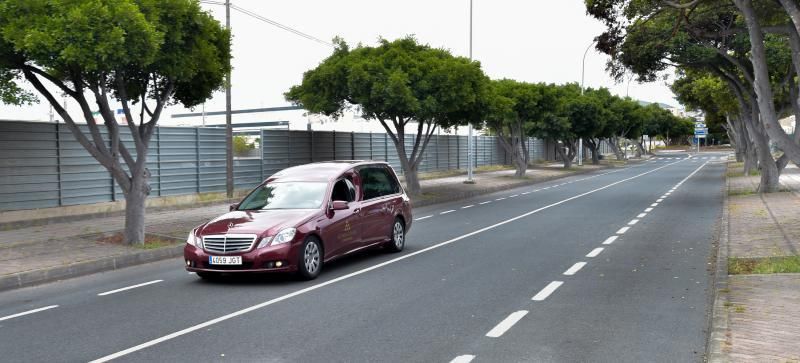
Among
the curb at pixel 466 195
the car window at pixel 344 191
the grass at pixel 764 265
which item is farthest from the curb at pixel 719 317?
the curb at pixel 466 195

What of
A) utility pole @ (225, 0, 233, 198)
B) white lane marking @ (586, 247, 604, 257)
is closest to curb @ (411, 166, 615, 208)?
utility pole @ (225, 0, 233, 198)

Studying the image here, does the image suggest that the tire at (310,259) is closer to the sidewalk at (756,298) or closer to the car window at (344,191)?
the car window at (344,191)

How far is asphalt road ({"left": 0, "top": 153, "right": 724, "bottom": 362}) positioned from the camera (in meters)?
5.88

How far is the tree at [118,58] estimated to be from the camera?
10367mm

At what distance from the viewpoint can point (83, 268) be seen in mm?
10477

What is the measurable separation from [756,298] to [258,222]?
19.9 ft

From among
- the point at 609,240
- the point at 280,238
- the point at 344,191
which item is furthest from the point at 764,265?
the point at 280,238

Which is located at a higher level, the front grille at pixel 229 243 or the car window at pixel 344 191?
the car window at pixel 344 191

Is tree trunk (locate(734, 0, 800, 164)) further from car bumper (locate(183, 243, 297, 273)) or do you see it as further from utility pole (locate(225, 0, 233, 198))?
utility pole (locate(225, 0, 233, 198))

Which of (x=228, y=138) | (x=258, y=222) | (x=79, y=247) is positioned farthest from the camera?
(x=228, y=138)

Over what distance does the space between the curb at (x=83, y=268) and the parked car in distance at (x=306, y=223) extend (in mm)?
2305

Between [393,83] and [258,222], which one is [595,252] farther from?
[393,83]

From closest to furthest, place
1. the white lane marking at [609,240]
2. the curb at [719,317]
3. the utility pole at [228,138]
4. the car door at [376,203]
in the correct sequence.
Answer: the curb at [719,317] < the car door at [376,203] < the white lane marking at [609,240] < the utility pole at [228,138]

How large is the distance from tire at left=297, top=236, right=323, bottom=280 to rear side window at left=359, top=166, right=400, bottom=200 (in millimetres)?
1818
